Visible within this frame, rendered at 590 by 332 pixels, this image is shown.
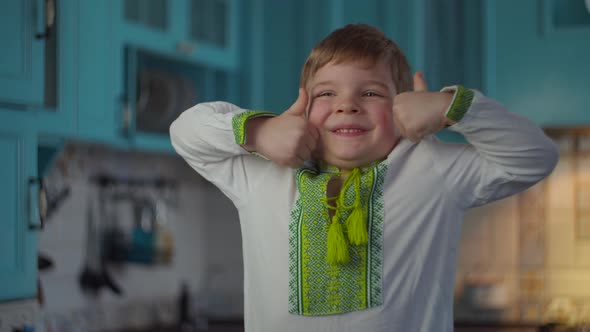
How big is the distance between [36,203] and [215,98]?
1097 mm

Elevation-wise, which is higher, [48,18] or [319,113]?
[48,18]

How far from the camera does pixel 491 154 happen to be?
1.13 metres

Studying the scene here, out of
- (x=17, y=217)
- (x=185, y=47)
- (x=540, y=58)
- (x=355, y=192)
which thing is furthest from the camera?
(x=185, y=47)

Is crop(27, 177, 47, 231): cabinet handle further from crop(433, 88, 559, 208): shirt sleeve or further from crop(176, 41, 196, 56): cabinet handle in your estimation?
crop(433, 88, 559, 208): shirt sleeve

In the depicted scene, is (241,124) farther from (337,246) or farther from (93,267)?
(93,267)

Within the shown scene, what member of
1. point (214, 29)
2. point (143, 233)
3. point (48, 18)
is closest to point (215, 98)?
point (214, 29)

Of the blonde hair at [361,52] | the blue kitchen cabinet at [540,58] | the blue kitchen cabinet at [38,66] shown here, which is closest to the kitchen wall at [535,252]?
the blue kitchen cabinet at [540,58]

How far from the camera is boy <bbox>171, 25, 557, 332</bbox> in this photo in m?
1.17

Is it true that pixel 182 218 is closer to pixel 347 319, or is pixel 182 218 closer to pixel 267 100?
pixel 267 100

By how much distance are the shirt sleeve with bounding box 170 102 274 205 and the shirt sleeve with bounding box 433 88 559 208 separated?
0.27m

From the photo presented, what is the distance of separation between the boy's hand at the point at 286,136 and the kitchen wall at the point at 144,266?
1.69 meters

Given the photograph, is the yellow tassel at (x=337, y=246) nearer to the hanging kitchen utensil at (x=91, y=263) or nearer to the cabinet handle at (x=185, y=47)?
the cabinet handle at (x=185, y=47)

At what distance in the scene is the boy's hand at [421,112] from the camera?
110cm

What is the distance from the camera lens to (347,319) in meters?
1.19
